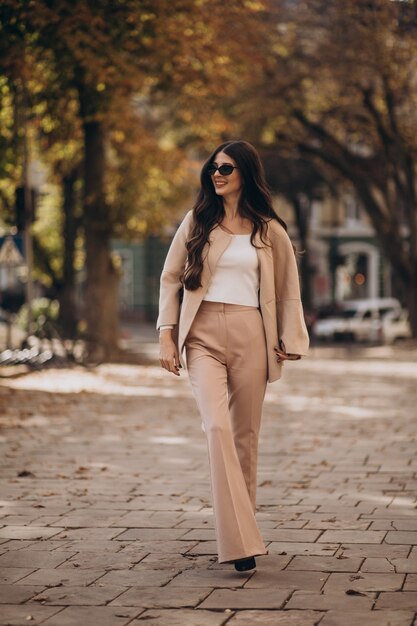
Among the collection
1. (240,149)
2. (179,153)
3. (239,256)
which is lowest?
(239,256)

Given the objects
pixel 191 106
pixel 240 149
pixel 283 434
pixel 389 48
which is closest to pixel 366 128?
pixel 389 48

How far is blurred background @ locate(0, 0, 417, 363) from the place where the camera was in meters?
18.8

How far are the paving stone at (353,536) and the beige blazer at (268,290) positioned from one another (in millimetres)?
1078

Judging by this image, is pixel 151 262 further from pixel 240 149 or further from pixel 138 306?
pixel 240 149

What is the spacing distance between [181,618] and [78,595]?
61 centimetres

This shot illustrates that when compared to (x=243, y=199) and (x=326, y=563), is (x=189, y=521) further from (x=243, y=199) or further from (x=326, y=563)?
(x=243, y=199)

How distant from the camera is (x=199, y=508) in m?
7.94

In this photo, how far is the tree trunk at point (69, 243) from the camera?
33.9m

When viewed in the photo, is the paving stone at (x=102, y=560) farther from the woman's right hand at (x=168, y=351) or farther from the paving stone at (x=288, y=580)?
the woman's right hand at (x=168, y=351)

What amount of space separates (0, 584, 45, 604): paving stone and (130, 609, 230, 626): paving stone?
23.2 inches

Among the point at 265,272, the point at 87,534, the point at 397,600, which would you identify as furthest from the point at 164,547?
the point at 397,600

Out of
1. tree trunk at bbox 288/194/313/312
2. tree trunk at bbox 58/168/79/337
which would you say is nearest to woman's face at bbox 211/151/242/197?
tree trunk at bbox 58/168/79/337

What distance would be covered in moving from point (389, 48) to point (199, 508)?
912 inches

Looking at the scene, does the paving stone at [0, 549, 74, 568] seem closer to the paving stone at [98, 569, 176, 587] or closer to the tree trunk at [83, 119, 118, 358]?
the paving stone at [98, 569, 176, 587]
